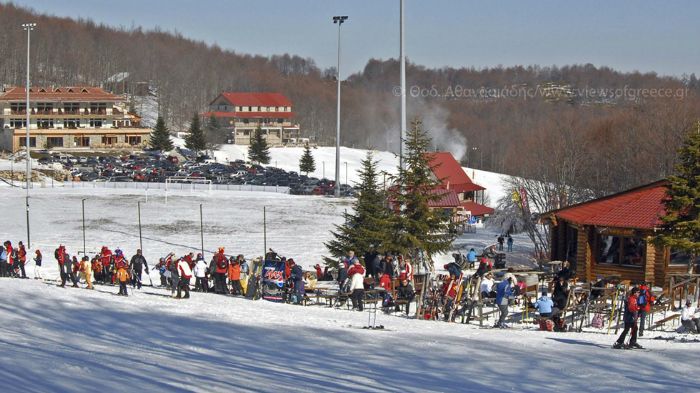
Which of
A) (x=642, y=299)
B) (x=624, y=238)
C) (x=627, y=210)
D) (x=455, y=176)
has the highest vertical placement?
(x=455, y=176)

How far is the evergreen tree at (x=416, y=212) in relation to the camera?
27109 mm

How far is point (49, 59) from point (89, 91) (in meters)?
63.7

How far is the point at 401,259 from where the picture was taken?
26391 millimetres

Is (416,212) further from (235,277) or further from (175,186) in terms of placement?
(175,186)

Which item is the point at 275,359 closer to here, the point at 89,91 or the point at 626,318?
the point at 626,318

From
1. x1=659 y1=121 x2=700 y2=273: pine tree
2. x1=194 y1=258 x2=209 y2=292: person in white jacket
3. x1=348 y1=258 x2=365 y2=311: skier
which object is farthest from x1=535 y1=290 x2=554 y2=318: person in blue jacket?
x1=194 y1=258 x2=209 y2=292: person in white jacket

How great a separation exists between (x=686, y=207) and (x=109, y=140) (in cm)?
8301

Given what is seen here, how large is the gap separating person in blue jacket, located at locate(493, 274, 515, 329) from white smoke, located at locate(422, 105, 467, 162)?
135032 mm

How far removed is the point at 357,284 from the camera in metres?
22.3

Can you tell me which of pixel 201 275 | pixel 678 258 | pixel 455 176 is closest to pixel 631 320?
pixel 678 258

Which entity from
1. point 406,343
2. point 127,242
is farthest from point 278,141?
point 406,343

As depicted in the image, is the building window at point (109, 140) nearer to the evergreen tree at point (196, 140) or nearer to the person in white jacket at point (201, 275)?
the evergreen tree at point (196, 140)

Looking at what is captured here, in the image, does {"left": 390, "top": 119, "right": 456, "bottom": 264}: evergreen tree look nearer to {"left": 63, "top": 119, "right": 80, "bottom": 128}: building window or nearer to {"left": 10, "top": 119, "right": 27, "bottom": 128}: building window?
{"left": 63, "top": 119, "right": 80, "bottom": 128}: building window

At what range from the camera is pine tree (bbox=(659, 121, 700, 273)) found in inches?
928
